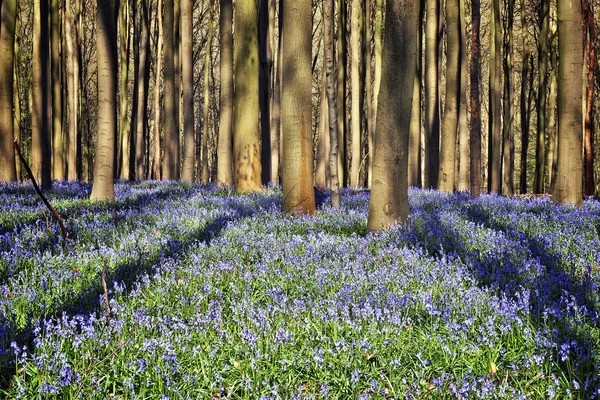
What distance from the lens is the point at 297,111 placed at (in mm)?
8883

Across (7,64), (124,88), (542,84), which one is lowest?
(7,64)

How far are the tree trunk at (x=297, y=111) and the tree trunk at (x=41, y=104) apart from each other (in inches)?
242

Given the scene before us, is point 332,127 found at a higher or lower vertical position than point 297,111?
lower

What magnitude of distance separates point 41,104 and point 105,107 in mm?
4074

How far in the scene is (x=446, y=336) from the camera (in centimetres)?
362

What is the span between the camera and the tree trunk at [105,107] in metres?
10.8

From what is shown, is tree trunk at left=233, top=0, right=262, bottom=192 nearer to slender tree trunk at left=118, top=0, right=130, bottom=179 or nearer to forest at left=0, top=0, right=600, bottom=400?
forest at left=0, top=0, right=600, bottom=400

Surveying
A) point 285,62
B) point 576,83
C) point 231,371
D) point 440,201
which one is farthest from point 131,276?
point 576,83

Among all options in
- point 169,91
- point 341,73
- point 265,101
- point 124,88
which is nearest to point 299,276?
point 265,101

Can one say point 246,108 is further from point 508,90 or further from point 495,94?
point 508,90

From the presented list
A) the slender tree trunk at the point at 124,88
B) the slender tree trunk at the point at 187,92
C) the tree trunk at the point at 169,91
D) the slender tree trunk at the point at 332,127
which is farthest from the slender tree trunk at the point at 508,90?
the slender tree trunk at the point at 124,88

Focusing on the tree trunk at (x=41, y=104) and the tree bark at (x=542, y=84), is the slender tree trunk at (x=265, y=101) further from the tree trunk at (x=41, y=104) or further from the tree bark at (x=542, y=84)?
the tree bark at (x=542, y=84)

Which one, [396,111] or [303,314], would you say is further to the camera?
[396,111]

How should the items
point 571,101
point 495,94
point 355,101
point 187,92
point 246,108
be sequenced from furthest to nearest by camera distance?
1. point 355,101
2. point 495,94
3. point 187,92
4. point 246,108
5. point 571,101
